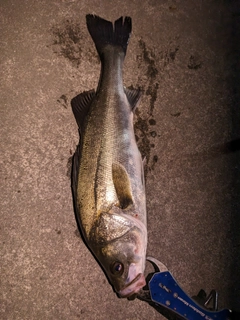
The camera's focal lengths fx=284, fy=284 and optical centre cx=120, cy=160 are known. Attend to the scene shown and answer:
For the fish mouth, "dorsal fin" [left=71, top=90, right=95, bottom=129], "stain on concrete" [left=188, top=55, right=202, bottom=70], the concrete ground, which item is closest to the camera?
the fish mouth

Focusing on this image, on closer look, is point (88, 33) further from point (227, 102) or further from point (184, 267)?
point (184, 267)

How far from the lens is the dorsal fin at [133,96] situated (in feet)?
8.26

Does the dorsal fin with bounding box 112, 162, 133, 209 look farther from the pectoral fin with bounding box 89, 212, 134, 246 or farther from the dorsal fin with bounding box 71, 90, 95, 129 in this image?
the dorsal fin with bounding box 71, 90, 95, 129

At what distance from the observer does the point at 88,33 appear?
2805 millimetres

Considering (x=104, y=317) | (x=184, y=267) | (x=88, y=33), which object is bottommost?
(x=104, y=317)

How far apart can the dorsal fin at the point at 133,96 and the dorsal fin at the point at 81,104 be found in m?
0.31

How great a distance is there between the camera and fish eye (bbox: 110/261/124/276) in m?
2.08

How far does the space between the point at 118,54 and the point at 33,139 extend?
43.3 inches

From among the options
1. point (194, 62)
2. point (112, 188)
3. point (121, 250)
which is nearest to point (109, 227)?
point (121, 250)

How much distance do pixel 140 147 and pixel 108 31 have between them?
1.13 metres

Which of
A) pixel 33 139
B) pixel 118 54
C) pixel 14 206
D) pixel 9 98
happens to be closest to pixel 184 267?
pixel 14 206

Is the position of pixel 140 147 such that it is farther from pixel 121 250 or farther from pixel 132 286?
pixel 132 286

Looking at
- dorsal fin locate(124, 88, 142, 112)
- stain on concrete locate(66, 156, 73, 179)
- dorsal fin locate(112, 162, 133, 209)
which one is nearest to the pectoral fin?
dorsal fin locate(112, 162, 133, 209)

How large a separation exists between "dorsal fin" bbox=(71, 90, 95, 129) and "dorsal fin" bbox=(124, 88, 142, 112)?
0.31m
